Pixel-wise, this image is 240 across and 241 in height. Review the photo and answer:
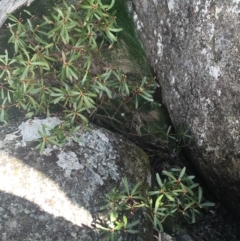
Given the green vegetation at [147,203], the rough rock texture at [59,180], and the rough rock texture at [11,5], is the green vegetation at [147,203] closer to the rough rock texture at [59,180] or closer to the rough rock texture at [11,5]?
the rough rock texture at [59,180]

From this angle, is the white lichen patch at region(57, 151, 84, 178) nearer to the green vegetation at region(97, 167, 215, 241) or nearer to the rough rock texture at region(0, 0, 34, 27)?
the green vegetation at region(97, 167, 215, 241)

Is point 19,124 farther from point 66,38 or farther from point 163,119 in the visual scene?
point 163,119

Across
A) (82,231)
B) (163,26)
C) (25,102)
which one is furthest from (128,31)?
(82,231)

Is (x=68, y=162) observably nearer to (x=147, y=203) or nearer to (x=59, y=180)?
(x=59, y=180)

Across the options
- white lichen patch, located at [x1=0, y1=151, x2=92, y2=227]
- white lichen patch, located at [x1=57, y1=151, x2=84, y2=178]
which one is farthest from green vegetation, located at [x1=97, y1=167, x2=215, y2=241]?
white lichen patch, located at [x1=57, y1=151, x2=84, y2=178]

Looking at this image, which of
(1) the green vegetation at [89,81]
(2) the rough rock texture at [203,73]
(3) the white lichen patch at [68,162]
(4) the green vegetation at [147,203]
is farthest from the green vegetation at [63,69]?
(4) the green vegetation at [147,203]
